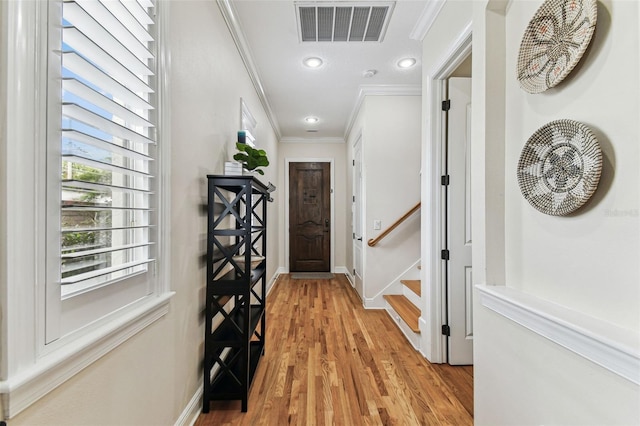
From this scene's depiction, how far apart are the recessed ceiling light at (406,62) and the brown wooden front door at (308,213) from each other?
113 inches

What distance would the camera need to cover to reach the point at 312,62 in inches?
112

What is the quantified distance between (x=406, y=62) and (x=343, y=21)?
940 millimetres

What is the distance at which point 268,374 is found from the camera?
6.68ft

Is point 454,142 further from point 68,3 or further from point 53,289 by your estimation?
point 53,289

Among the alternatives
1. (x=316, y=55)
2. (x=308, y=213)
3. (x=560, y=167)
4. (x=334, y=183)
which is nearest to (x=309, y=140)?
(x=334, y=183)

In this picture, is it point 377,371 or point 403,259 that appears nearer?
point 377,371

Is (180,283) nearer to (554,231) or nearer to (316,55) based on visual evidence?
(554,231)

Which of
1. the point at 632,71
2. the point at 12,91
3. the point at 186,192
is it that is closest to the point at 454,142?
the point at 632,71

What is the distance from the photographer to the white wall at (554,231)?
782 millimetres

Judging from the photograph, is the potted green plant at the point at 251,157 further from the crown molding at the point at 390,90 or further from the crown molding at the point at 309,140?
the crown molding at the point at 309,140

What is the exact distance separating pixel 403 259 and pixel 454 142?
66.9 inches

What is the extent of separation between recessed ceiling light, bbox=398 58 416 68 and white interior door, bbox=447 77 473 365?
0.80 meters

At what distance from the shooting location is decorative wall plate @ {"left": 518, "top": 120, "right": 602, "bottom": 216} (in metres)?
0.86

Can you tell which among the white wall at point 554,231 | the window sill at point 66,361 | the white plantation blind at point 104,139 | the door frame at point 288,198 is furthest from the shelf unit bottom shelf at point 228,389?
the door frame at point 288,198
